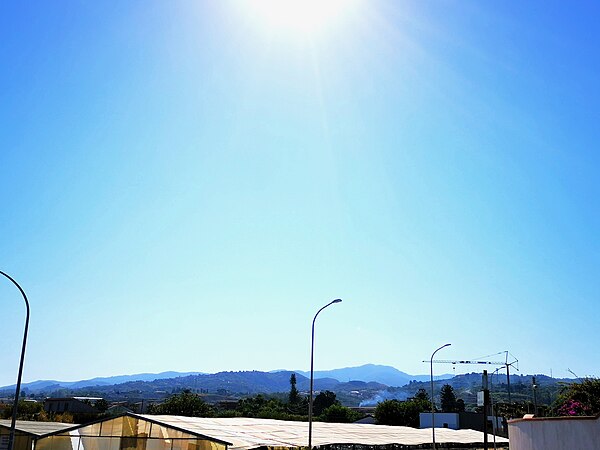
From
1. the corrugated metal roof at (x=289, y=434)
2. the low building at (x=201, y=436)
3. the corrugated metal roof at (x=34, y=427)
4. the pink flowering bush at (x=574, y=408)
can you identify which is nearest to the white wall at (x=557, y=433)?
the pink flowering bush at (x=574, y=408)

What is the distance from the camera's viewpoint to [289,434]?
57.3 metres

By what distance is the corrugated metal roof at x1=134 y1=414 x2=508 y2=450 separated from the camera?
4619 centimetres

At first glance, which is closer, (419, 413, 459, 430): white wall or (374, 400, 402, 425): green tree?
(419, 413, 459, 430): white wall

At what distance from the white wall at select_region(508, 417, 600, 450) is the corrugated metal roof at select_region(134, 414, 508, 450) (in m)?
20.6

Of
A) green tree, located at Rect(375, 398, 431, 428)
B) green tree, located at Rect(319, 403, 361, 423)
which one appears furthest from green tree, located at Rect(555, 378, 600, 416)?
green tree, located at Rect(319, 403, 361, 423)

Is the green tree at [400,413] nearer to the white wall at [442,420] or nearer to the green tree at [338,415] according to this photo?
the white wall at [442,420]

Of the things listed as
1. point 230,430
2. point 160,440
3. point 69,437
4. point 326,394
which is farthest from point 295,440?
point 326,394

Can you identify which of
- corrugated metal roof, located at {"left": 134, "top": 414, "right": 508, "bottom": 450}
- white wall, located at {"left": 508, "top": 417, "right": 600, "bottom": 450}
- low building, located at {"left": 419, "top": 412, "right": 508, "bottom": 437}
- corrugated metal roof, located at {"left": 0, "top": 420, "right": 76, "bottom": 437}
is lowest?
low building, located at {"left": 419, "top": 412, "right": 508, "bottom": 437}

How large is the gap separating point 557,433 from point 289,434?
35561 millimetres

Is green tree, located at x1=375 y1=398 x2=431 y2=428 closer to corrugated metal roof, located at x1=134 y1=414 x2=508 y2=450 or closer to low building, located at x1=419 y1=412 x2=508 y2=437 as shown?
low building, located at x1=419 y1=412 x2=508 y2=437

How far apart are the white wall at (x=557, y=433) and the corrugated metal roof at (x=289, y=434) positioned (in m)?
20.6

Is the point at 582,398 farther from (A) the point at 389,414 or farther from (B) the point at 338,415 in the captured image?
(B) the point at 338,415

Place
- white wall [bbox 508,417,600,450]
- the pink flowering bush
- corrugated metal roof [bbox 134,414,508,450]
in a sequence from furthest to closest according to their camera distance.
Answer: corrugated metal roof [bbox 134,414,508,450] → the pink flowering bush → white wall [bbox 508,417,600,450]

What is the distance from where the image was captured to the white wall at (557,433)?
22953 mm
